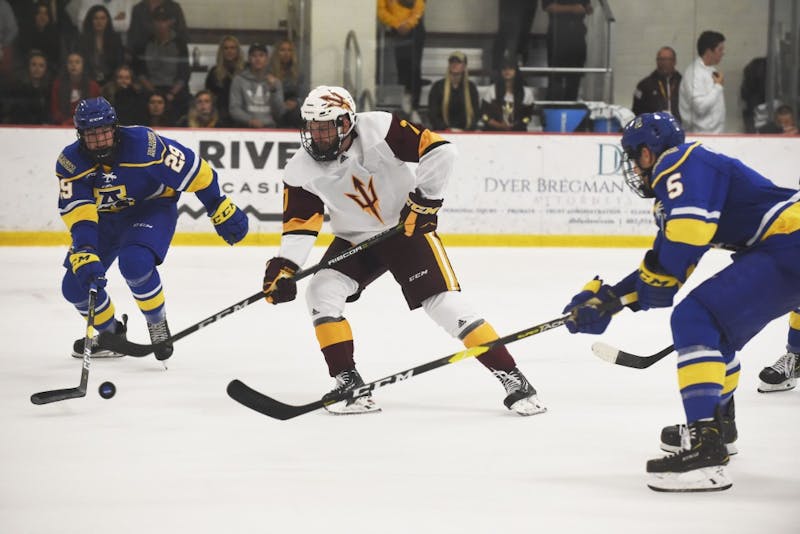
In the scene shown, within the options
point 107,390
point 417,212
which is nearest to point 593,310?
point 417,212

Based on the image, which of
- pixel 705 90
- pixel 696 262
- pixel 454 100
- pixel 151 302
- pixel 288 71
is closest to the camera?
pixel 696 262

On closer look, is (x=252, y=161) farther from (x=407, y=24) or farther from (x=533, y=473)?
(x=533, y=473)

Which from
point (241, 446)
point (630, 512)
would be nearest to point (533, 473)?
point (630, 512)

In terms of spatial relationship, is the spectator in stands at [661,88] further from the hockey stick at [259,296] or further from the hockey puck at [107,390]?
the hockey puck at [107,390]

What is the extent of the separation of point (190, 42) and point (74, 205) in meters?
4.89

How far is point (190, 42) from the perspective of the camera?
29.5 feet

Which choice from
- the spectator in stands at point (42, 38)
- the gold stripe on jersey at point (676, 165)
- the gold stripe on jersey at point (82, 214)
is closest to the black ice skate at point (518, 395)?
the gold stripe on jersey at point (676, 165)

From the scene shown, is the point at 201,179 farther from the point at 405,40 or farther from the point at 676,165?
the point at 405,40

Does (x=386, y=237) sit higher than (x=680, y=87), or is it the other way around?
(x=680, y=87)

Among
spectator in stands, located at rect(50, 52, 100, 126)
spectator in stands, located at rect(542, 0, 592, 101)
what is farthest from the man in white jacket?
spectator in stands, located at rect(50, 52, 100, 126)

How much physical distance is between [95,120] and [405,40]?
5136 millimetres

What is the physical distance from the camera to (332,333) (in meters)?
3.79

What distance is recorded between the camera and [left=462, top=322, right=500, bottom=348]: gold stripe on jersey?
371 cm

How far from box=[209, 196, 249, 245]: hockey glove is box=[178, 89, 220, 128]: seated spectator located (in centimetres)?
403
